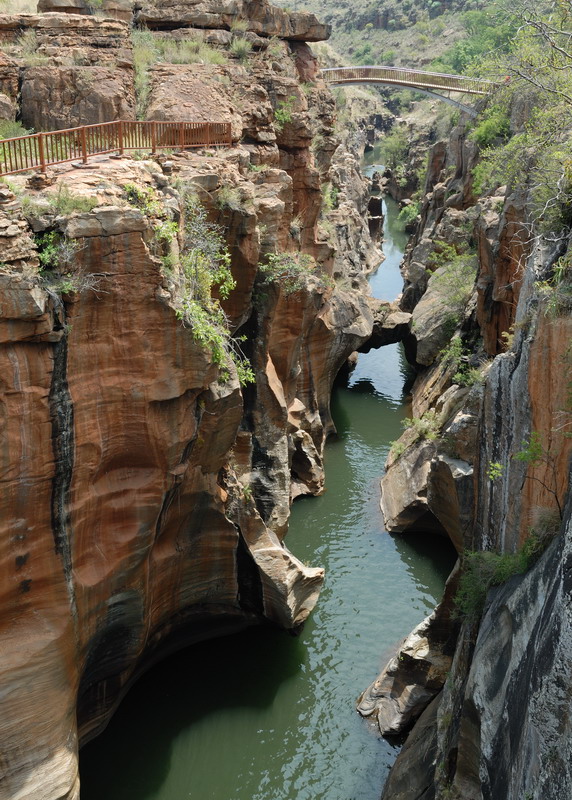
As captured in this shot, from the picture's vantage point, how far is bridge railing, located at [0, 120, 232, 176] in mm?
12312

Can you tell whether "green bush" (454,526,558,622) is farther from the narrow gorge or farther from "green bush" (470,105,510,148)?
"green bush" (470,105,510,148)

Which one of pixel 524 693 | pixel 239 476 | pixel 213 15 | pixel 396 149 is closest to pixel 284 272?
pixel 239 476

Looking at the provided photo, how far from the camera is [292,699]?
52.7 feet

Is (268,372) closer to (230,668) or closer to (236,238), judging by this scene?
(236,238)

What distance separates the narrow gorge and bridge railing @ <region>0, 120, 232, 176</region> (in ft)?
0.84

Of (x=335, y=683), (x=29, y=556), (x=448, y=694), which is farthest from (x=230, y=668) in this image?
(x=29, y=556)

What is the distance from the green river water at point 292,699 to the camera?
46.7ft

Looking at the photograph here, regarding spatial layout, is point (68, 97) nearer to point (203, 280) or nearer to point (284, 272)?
point (284, 272)

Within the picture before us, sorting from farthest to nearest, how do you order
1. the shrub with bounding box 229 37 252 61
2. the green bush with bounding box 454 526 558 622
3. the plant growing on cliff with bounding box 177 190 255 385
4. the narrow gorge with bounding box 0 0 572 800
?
the shrub with bounding box 229 37 252 61 < the plant growing on cliff with bounding box 177 190 255 385 < the narrow gorge with bounding box 0 0 572 800 < the green bush with bounding box 454 526 558 622

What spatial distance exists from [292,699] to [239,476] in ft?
15.5

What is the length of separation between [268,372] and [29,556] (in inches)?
321

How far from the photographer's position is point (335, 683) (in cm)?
1647

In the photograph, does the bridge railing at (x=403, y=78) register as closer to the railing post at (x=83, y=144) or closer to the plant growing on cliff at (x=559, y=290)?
the railing post at (x=83, y=144)

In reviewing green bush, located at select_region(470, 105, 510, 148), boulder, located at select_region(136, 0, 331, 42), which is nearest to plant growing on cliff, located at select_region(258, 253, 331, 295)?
boulder, located at select_region(136, 0, 331, 42)
